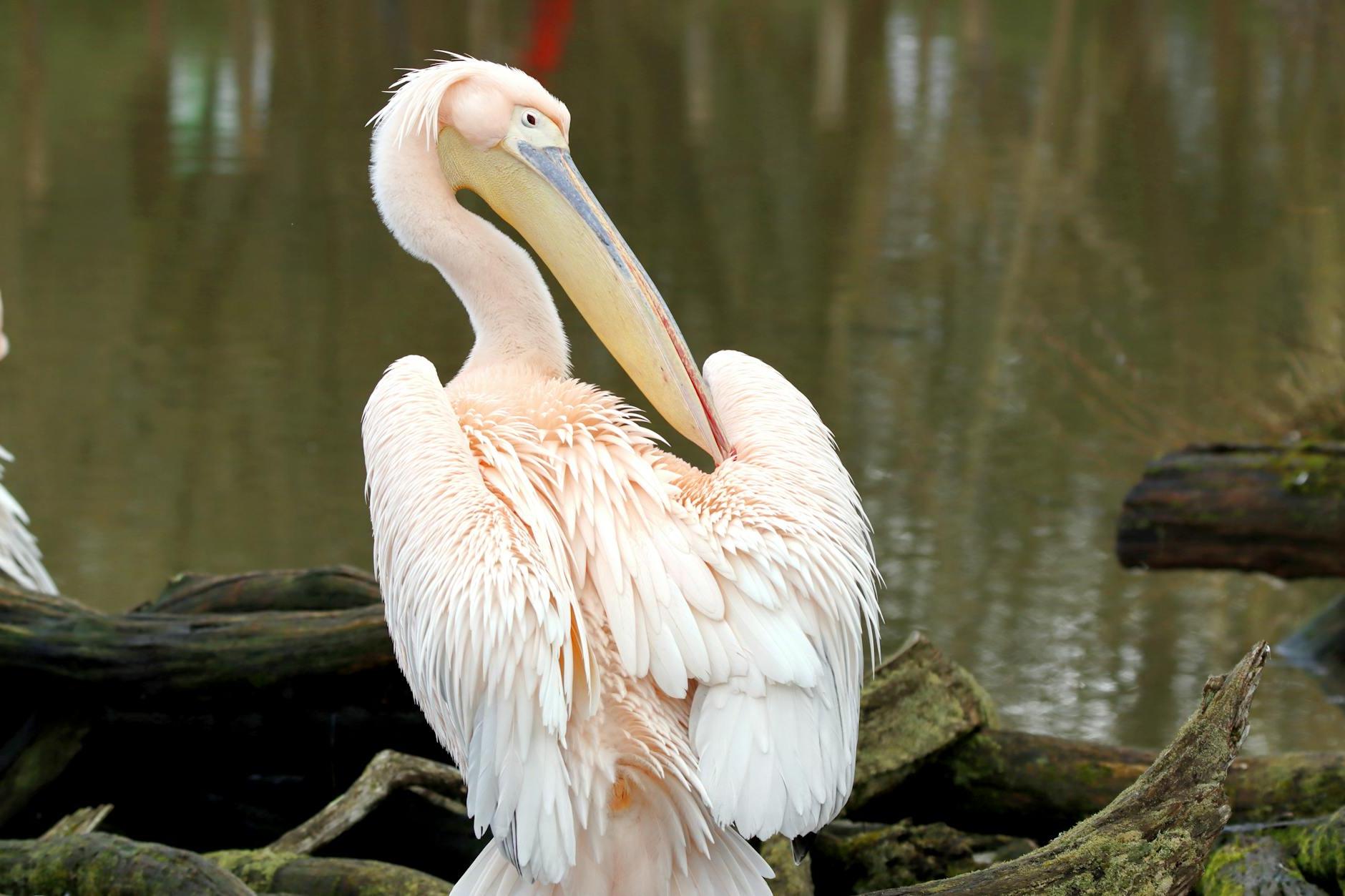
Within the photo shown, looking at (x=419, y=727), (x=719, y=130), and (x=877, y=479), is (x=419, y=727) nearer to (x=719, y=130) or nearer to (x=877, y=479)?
(x=877, y=479)

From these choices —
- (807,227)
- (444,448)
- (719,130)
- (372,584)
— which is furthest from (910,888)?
(719,130)

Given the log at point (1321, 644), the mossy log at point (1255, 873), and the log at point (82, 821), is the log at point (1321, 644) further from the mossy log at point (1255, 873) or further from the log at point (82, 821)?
the log at point (82, 821)

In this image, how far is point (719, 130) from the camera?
43.0 ft

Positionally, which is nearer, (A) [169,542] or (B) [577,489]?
(B) [577,489]

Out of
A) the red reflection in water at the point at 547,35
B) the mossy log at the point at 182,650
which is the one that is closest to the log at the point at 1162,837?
A: the mossy log at the point at 182,650

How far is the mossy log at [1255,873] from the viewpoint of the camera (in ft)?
9.17

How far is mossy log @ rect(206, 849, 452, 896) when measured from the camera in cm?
286

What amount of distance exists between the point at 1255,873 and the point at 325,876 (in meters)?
1.51

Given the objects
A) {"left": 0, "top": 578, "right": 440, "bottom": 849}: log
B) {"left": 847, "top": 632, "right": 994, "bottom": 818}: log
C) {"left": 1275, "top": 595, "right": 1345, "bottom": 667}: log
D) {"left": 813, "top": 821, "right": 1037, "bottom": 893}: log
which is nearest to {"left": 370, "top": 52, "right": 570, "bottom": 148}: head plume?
{"left": 0, "top": 578, "right": 440, "bottom": 849}: log

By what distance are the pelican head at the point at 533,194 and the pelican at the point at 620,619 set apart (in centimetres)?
5

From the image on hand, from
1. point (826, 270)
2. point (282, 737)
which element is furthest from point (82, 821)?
point (826, 270)

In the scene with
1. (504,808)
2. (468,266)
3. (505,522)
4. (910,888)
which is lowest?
(910,888)

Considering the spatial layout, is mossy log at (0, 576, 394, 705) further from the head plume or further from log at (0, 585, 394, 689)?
the head plume

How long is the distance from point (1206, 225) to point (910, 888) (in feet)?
28.5
